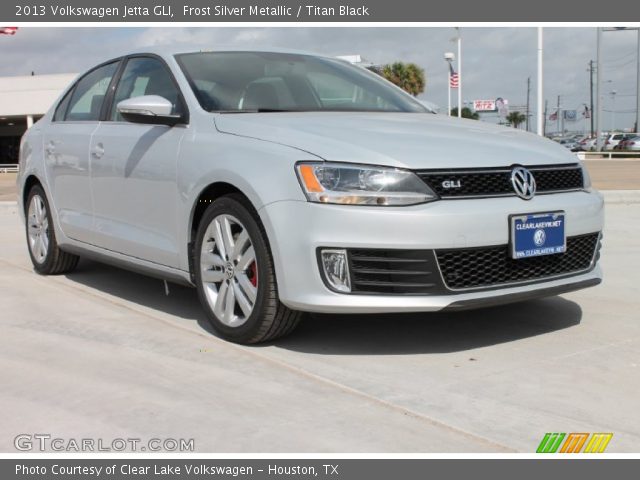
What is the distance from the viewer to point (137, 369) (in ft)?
12.8

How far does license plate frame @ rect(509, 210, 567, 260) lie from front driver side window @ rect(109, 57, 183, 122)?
1960 mm

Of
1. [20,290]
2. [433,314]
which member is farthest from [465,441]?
[20,290]

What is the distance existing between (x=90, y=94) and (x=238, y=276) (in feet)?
7.79

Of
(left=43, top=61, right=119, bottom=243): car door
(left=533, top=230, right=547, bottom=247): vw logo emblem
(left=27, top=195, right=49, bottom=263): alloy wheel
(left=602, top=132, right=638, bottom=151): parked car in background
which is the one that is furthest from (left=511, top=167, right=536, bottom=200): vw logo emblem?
(left=602, top=132, right=638, bottom=151): parked car in background

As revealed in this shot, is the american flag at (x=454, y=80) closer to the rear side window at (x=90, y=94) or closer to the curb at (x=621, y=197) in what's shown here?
the curb at (x=621, y=197)

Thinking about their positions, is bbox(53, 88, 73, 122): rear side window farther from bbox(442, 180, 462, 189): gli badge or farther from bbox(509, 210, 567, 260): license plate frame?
bbox(509, 210, 567, 260): license plate frame

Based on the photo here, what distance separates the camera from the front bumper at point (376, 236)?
3.76 m

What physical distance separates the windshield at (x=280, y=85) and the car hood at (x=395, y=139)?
0.21 m

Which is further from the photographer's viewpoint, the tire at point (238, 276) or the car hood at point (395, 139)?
the tire at point (238, 276)

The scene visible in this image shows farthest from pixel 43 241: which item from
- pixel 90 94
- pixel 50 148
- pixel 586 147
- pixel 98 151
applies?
pixel 586 147

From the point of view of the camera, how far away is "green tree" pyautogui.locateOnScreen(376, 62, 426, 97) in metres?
48.6

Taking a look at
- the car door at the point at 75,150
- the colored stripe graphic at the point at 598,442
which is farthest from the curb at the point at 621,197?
the colored stripe graphic at the point at 598,442

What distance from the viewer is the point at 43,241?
639 cm

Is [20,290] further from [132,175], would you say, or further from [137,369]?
[137,369]
